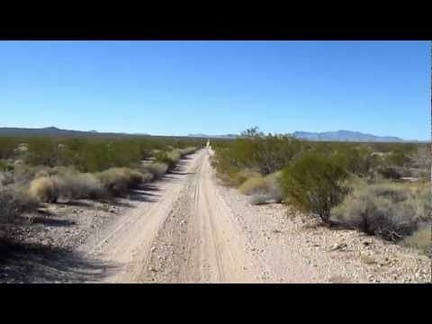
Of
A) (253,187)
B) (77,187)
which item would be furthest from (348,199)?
(77,187)

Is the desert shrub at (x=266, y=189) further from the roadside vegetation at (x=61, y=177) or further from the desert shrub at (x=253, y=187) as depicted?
the roadside vegetation at (x=61, y=177)

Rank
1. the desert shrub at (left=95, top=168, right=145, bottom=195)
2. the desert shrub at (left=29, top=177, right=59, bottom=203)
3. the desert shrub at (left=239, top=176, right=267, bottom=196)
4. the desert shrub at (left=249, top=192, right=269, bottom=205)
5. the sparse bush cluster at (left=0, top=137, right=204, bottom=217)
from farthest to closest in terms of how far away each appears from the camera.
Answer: the desert shrub at (left=95, top=168, right=145, bottom=195) < the desert shrub at (left=239, top=176, right=267, bottom=196) < the desert shrub at (left=249, top=192, right=269, bottom=205) < the desert shrub at (left=29, top=177, right=59, bottom=203) < the sparse bush cluster at (left=0, top=137, right=204, bottom=217)

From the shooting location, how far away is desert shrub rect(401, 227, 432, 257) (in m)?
8.98

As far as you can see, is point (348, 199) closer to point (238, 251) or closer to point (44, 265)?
point (238, 251)

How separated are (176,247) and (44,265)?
2.46 m

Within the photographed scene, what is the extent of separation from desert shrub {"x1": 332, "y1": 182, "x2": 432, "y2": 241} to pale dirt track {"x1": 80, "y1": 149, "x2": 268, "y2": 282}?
2.40 meters

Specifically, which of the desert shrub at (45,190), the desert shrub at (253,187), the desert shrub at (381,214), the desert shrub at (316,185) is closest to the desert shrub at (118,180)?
the desert shrub at (45,190)

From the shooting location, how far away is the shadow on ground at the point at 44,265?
718cm

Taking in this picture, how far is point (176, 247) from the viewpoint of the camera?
9445 millimetres

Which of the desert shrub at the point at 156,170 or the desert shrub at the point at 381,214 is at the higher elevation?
the desert shrub at the point at 381,214

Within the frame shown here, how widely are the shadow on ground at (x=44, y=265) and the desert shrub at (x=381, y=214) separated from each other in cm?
547

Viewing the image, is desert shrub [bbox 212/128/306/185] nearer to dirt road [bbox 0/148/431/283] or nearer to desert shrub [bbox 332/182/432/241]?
dirt road [bbox 0/148/431/283]

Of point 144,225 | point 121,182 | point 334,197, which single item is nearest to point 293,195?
point 334,197

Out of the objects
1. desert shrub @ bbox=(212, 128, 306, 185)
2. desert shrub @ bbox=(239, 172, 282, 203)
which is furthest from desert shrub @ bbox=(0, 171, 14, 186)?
desert shrub @ bbox=(212, 128, 306, 185)
